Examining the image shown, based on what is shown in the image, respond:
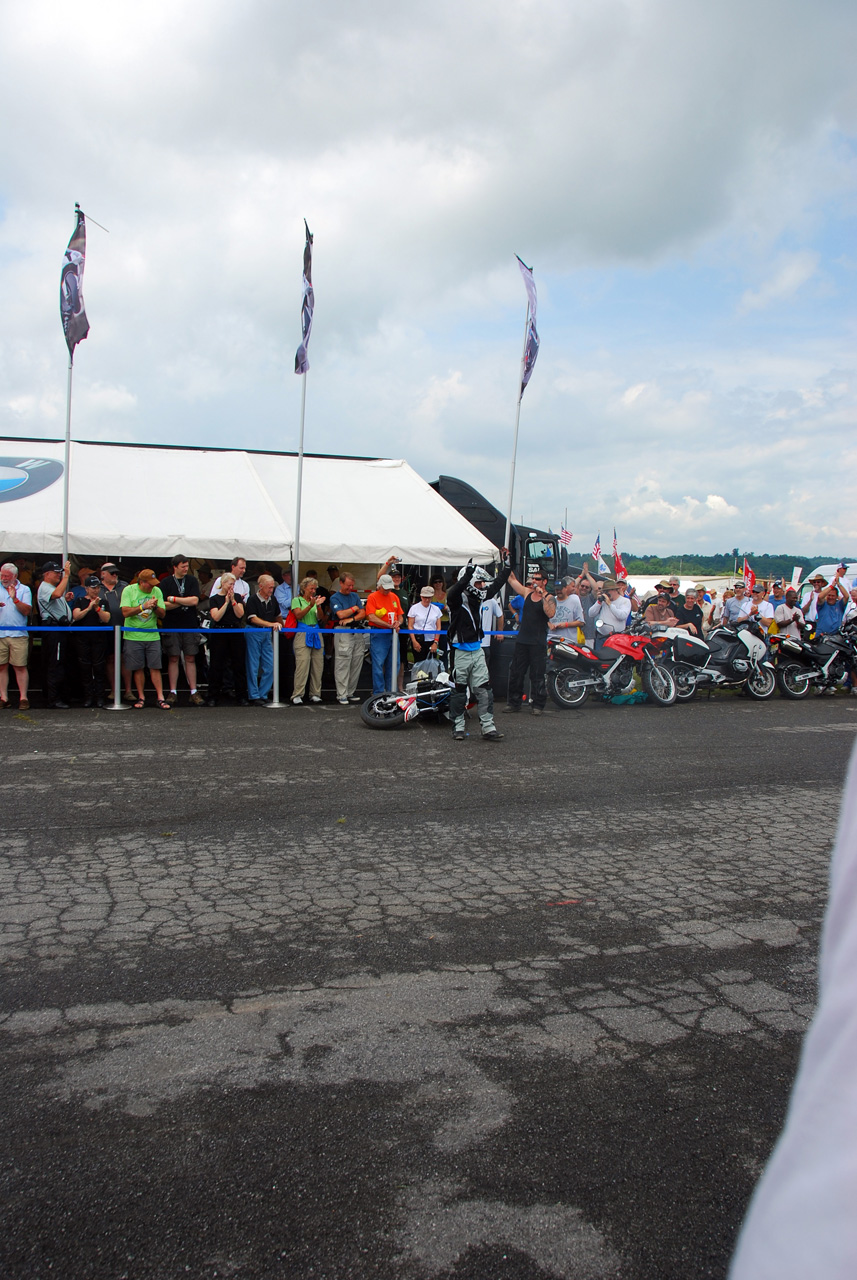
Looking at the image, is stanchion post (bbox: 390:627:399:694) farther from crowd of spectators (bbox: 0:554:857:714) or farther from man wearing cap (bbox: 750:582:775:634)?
man wearing cap (bbox: 750:582:775:634)

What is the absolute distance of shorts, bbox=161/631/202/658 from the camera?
Result: 12961 millimetres

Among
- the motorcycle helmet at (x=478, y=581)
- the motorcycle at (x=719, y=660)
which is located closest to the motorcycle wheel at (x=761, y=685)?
the motorcycle at (x=719, y=660)

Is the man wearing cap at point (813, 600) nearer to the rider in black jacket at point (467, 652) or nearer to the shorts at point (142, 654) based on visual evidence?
the rider in black jacket at point (467, 652)

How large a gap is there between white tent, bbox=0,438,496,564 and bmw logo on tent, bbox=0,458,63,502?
0.02m

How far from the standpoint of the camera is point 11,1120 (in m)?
2.98

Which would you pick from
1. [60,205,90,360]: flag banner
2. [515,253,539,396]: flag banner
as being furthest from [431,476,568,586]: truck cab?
[60,205,90,360]: flag banner

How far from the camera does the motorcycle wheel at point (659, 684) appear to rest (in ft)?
45.3

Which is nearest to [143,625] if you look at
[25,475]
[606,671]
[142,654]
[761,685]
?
[142,654]

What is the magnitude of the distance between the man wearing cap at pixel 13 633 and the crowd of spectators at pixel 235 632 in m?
0.01

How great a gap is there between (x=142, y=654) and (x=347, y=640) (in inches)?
121

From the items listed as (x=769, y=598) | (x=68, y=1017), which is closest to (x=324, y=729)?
(x=68, y=1017)

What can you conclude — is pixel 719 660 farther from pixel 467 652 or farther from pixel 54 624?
pixel 54 624

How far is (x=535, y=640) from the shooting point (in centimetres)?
1283

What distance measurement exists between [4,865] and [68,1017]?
7.34ft
